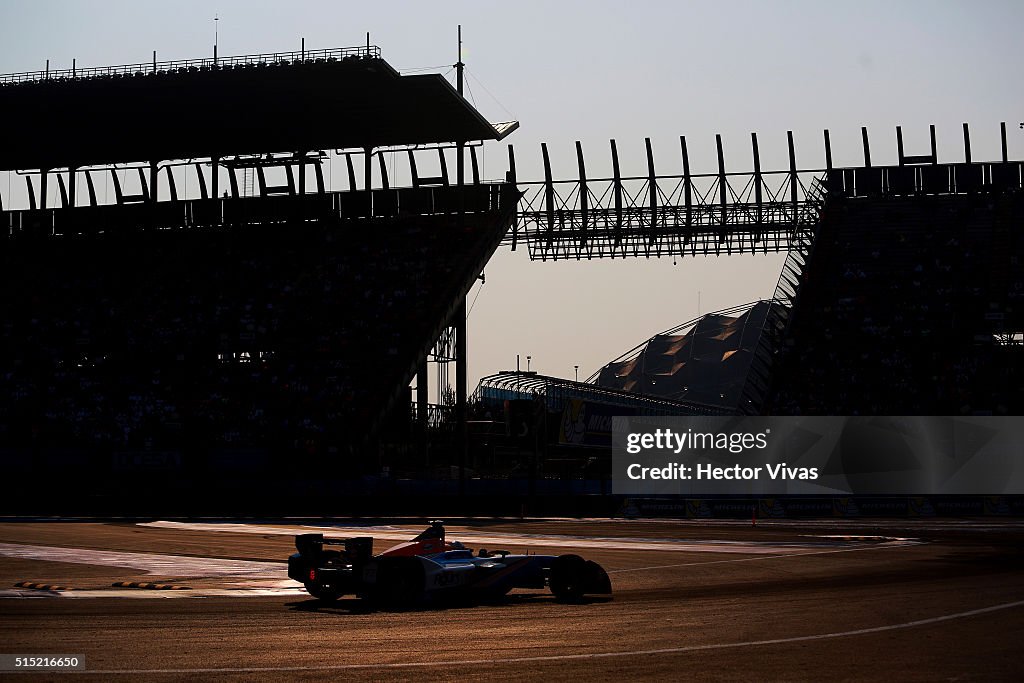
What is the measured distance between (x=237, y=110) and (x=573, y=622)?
51119 millimetres

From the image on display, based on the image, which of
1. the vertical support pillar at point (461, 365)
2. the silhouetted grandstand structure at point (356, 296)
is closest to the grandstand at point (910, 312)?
the silhouetted grandstand structure at point (356, 296)

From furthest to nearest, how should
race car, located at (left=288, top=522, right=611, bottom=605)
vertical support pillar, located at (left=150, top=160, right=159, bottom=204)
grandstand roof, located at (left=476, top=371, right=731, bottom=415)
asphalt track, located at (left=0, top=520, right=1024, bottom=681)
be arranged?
1. vertical support pillar, located at (left=150, top=160, right=159, bottom=204)
2. grandstand roof, located at (left=476, top=371, right=731, bottom=415)
3. race car, located at (left=288, top=522, right=611, bottom=605)
4. asphalt track, located at (left=0, top=520, right=1024, bottom=681)

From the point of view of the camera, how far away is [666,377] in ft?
427

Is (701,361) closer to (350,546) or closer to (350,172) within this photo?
(350,172)

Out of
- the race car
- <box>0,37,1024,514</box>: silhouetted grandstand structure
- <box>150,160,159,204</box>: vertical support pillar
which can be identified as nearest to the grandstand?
<box>0,37,1024,514</box>: silhouetted grandstand structure

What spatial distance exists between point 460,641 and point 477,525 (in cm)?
2802

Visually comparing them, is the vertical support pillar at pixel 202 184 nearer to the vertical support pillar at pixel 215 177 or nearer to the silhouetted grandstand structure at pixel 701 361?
the vertical support pillar at pixel 215 177

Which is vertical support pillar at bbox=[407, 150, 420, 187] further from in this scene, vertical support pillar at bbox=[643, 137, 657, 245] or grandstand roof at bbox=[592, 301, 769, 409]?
grandstand roof at bbox=[592, 301, 769, 409]

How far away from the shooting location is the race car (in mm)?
19547

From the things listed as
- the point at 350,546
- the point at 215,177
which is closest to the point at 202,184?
the point at 215,177

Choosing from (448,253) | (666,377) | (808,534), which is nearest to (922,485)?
(808,534)

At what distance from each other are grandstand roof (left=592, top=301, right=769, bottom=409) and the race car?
10188cm

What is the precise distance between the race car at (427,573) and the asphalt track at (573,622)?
0.41m

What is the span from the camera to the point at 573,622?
17609 millimetres
